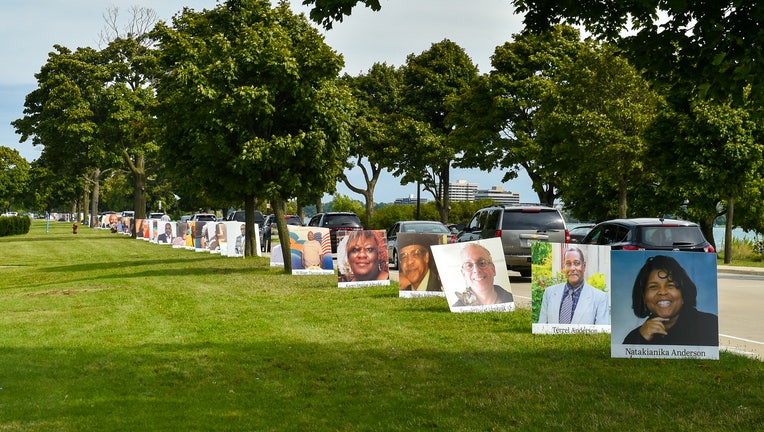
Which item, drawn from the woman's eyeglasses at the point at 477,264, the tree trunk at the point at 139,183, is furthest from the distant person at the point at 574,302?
the tree trunk at the point at 139,183

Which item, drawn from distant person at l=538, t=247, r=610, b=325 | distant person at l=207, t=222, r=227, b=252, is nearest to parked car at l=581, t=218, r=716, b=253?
distant person at l=538, t=247, r=610, b=325

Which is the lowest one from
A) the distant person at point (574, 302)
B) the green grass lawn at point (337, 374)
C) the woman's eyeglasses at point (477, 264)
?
the green grass lawn at point (337, 374)

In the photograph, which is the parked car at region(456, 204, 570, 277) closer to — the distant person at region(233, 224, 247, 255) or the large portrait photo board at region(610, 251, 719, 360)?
the large portrait photo board at region(610, 251, 719, 360)

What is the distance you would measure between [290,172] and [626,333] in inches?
635

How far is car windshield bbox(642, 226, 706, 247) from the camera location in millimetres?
17500

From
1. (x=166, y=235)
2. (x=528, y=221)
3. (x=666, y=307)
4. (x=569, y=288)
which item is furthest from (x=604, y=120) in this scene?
(x=666, y=307)

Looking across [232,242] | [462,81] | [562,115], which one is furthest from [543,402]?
[462,81]

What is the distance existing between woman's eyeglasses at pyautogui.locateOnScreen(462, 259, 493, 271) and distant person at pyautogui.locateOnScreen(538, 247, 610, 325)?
2548 mm

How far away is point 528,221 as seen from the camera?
22.0m

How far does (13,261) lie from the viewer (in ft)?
114

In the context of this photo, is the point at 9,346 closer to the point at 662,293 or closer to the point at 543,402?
the point at 543,402

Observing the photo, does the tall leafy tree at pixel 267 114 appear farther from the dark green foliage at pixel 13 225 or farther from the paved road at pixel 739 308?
the dark green foliage at pixel 13 225

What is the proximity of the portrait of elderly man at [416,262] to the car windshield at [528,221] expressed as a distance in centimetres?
602

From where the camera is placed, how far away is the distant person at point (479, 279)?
1383 centimetres
